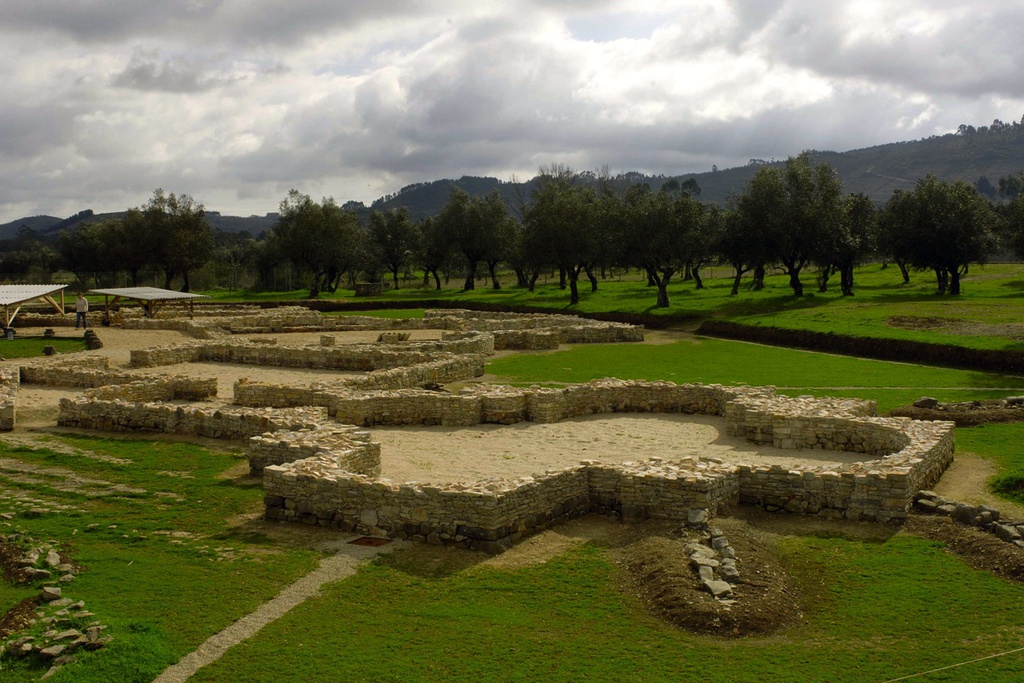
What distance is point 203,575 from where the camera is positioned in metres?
11.5

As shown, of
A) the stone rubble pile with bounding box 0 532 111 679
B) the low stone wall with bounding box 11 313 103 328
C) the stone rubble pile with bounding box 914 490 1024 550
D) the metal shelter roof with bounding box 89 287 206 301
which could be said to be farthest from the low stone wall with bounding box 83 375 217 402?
the low stone wall with bounding box 11 313 103 328

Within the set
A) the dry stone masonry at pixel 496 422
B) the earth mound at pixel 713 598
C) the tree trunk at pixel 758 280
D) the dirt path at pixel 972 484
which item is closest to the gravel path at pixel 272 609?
the dry stone masonry at pixel 496 422

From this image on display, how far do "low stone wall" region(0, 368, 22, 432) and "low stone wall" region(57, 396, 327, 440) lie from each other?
3.34ft

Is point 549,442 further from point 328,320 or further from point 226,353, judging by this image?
point 328,320

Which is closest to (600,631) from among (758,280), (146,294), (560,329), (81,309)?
(560,329)

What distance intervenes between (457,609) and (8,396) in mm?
16331

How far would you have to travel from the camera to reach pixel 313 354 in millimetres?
32156

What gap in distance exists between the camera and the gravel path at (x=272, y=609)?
30.1ft

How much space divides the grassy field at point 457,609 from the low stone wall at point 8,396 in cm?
571

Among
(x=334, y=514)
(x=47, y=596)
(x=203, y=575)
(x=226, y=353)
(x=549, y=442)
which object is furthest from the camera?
(x=226, y=353)

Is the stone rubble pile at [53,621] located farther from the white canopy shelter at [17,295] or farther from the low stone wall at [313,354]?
the white canopy shelter at [17,295]

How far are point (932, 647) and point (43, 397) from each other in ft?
75.5

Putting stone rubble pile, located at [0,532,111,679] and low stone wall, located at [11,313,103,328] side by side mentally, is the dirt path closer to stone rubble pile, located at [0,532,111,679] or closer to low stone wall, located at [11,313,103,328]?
stone rubble pile, located at [0,532,111,679]

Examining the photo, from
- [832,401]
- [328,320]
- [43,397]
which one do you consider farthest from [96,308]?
[832,401]
